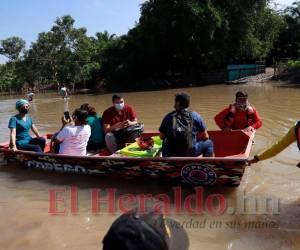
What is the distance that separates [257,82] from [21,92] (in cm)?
3360

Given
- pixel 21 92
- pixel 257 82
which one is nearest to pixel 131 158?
pixel 257 82

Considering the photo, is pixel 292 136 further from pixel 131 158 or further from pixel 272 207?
pixel 131 158

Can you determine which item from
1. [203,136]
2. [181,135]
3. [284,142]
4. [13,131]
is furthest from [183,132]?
[13,131]

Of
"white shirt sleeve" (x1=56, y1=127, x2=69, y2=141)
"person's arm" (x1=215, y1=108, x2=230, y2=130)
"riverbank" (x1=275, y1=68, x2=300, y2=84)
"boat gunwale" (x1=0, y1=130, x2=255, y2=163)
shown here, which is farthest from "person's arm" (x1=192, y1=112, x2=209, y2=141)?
"riverbank" (x1=275, y1=68, x2=300, y2=84)

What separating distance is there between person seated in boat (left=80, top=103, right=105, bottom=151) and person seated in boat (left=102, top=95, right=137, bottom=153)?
123mm

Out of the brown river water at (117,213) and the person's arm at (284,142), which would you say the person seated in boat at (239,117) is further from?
the person's arm at (284,142)

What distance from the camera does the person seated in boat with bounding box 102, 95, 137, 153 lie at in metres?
7.14

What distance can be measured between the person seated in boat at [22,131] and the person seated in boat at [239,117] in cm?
329

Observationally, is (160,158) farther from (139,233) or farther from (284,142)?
(139,233)

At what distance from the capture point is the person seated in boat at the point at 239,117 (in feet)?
22.6

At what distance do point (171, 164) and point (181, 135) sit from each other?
1.36 ft

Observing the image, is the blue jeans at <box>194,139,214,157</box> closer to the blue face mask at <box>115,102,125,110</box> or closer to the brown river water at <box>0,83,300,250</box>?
the brown river water at <box>0,83,300,250</box>

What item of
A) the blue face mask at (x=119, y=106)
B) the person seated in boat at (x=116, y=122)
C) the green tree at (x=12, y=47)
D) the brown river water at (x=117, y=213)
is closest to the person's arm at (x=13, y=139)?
the brown river water at (x=117, y=213)

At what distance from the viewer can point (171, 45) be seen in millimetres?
31250
